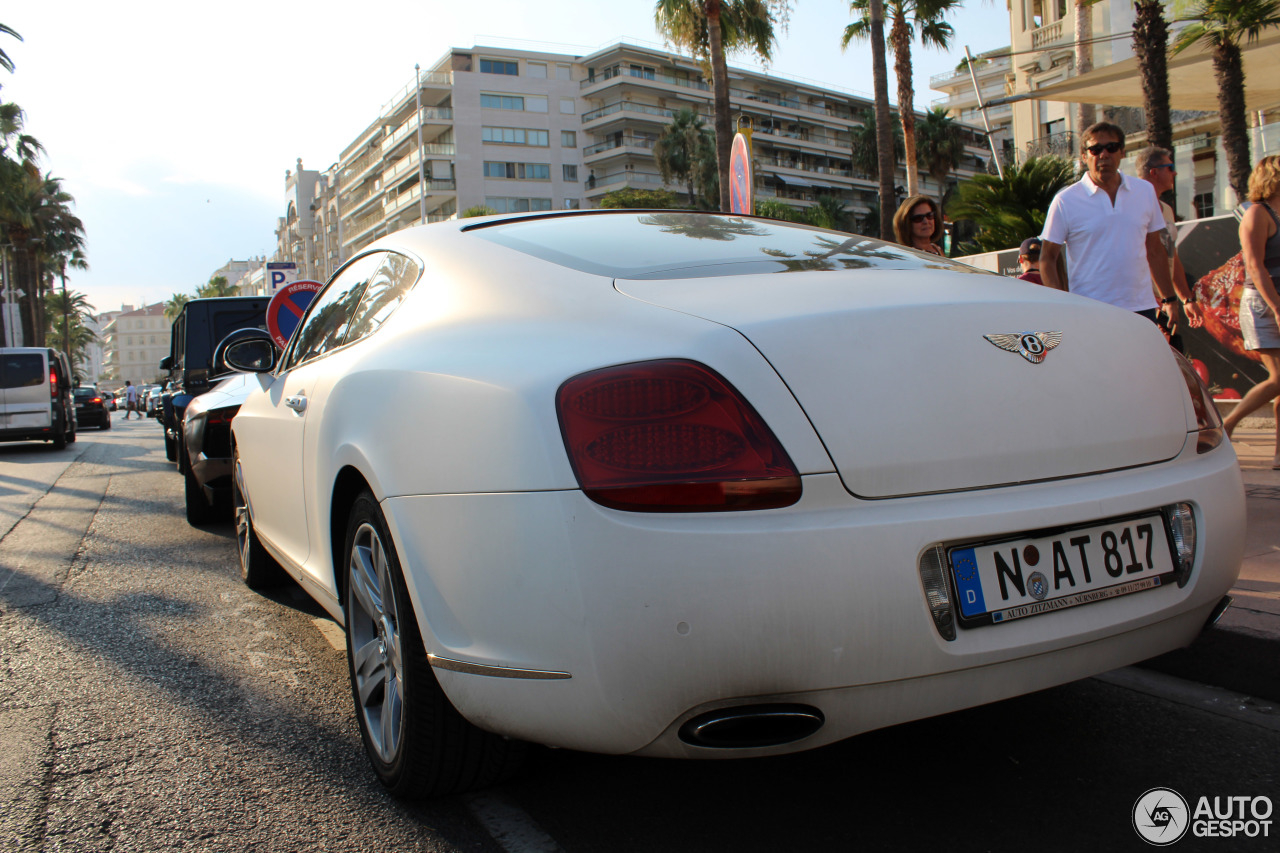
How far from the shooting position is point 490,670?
187cm

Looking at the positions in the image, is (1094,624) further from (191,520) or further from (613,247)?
(191,520)

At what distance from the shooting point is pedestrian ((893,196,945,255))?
5801mm

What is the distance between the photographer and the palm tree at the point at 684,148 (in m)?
64.6

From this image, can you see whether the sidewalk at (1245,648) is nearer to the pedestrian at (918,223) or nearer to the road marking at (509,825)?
the road marking at (509,825)

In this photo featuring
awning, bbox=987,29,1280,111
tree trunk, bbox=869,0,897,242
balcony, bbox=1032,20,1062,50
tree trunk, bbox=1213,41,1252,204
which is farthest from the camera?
balcony, bbox=1032,20,1062,50

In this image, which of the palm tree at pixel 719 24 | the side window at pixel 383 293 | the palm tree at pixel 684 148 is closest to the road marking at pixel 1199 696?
the side window at pixel 383 293

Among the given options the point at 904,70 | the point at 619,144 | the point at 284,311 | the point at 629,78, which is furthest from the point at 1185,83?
the point at 629,78

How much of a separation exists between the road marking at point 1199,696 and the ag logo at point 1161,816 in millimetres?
416

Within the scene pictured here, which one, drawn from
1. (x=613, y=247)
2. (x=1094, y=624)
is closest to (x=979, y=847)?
(x=1094, y=624)

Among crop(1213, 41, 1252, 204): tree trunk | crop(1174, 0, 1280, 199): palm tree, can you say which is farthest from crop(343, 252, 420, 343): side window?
crop(1174, 0, 1280, 199): palm tree

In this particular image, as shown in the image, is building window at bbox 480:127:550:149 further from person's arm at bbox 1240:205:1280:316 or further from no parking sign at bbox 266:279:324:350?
person's arm at bbox 1240:205:1280:316

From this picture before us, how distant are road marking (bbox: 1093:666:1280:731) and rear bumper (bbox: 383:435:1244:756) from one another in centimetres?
97

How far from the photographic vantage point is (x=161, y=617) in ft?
14.0

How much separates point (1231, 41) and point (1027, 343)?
1740 centimetres
